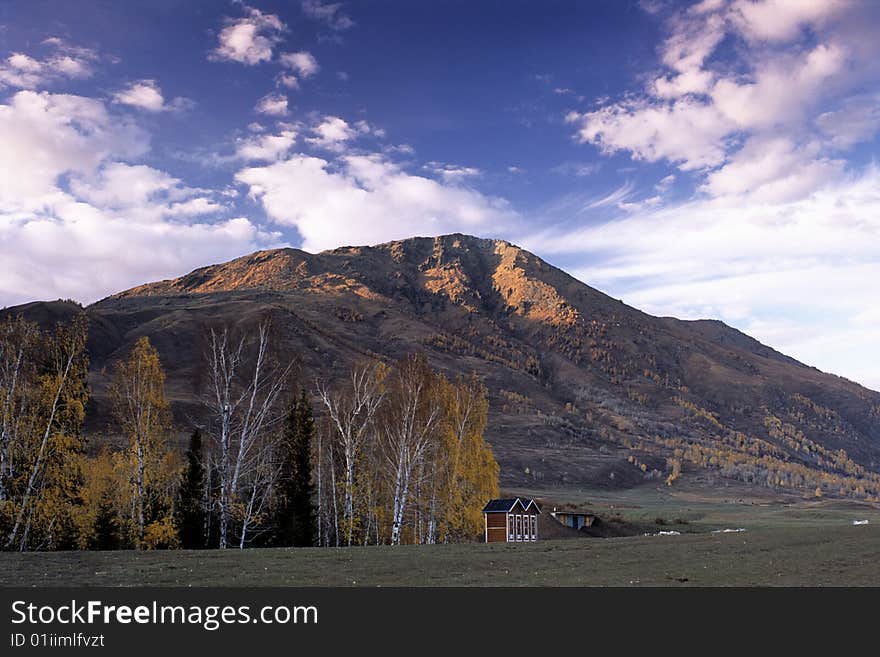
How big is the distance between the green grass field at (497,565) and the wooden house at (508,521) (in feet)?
85.2

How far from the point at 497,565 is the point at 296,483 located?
19.6 metres

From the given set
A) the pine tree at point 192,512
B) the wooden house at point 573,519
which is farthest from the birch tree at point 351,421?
the wooden house at point 573,519

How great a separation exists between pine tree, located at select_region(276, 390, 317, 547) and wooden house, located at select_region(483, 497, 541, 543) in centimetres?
2322

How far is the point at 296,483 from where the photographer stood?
46.6 m

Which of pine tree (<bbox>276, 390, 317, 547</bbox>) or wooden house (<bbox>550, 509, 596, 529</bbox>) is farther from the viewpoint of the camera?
wooden house (<bbox>550, 509, 596, 529</bbox>)

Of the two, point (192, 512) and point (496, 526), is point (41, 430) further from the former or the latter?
point (496, 526)

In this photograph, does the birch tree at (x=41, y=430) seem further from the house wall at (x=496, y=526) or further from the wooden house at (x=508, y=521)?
the house wall at (x=496, y=526)

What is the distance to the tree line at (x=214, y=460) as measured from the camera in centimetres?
3550

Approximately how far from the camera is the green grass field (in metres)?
24.1

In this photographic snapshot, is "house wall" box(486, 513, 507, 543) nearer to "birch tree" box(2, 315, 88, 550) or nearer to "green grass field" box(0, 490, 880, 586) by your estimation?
"green grass field" box(0, 490, 880, 586)

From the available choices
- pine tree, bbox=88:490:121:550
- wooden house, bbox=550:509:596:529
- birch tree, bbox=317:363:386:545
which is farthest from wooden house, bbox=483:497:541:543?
pine tree, bbox=88:490:121:550

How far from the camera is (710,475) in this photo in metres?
190
